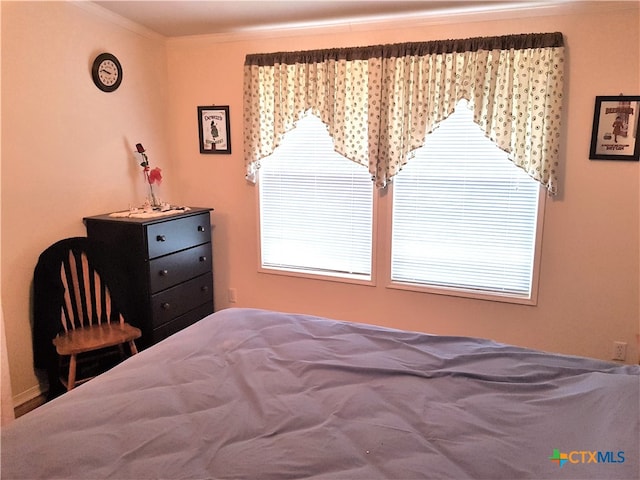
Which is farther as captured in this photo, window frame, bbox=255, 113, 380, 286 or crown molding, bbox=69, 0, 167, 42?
window frame, bbox=255, 113, 380, 286

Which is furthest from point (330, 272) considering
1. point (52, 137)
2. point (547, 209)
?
point (52, 137)

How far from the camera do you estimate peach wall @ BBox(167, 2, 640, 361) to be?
273cm

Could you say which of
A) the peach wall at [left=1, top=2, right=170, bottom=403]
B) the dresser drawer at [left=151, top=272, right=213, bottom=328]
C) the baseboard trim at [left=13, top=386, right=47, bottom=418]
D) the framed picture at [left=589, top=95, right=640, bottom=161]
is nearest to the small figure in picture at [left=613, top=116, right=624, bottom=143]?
the framed picture at [left=589, top=95, right=640, bottom=161]

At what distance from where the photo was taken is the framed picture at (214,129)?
364 cm

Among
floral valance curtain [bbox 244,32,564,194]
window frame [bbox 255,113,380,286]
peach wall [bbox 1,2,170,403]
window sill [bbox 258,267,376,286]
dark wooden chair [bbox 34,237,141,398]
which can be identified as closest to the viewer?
peach wall [bbox 1,2,170,403]

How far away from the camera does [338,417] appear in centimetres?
142

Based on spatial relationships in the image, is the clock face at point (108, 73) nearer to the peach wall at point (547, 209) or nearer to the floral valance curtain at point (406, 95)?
the peach wall at point (547, 209)

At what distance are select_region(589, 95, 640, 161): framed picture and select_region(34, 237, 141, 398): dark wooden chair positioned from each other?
3116mm

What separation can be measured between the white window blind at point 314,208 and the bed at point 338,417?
5.26 feet

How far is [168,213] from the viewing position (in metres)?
3.20

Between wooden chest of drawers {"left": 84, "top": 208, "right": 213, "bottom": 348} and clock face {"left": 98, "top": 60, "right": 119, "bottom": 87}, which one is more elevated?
clock face {"left": 98, "top": 60, "right": 119, "bottom": 87}

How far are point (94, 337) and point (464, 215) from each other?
8.31 ft

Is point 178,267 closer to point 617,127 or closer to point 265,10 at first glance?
point 265,10

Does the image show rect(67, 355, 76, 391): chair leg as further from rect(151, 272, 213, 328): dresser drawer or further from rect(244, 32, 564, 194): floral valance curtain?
rect(244, 32, 564, 194): floral valance curtain
